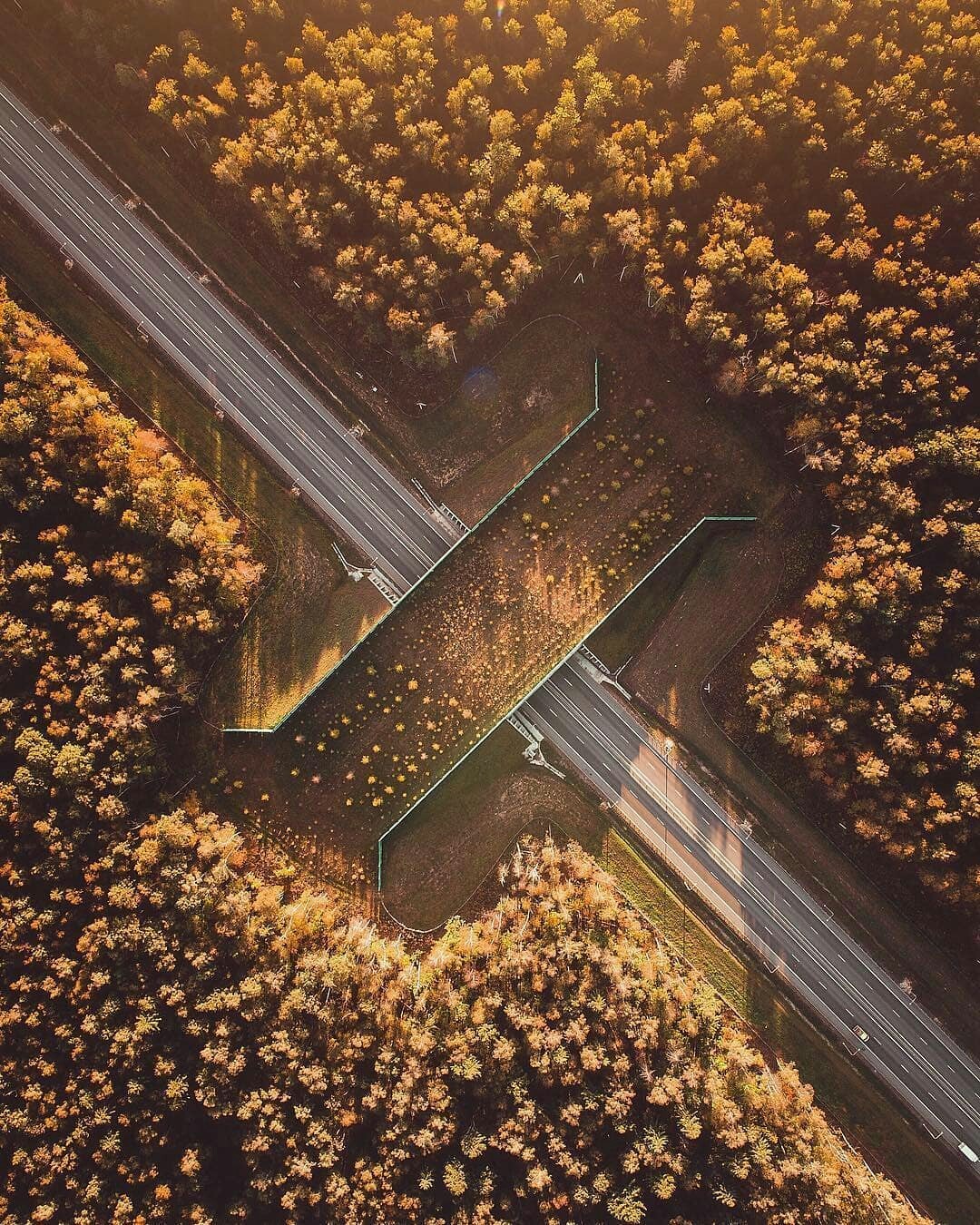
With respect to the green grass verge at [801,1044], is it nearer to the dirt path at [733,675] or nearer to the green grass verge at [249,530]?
the dirt path at [733,675]

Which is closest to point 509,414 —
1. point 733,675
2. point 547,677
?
point 547,677

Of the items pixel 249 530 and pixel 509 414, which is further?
pixel 509 414

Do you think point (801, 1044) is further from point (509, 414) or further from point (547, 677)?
point (509, 414)

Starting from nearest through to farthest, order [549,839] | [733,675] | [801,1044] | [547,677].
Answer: [801,1044] < [549,839] < [547,677] < [733,675]

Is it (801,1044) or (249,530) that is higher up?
(801,1044)

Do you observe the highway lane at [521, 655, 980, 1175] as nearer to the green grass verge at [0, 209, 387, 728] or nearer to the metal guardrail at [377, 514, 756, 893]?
the metal guardrail at [377, 514, 756, 893]

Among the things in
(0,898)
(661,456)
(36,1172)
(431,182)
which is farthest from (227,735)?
(431,182)

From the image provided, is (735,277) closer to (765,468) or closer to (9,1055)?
(765,468)

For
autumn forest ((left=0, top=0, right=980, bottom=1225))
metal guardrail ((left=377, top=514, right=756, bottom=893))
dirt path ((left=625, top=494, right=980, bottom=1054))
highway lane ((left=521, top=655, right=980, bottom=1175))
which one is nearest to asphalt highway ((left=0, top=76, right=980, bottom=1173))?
highway lane ((left=521, top=655, right=980, bottom=1175))
